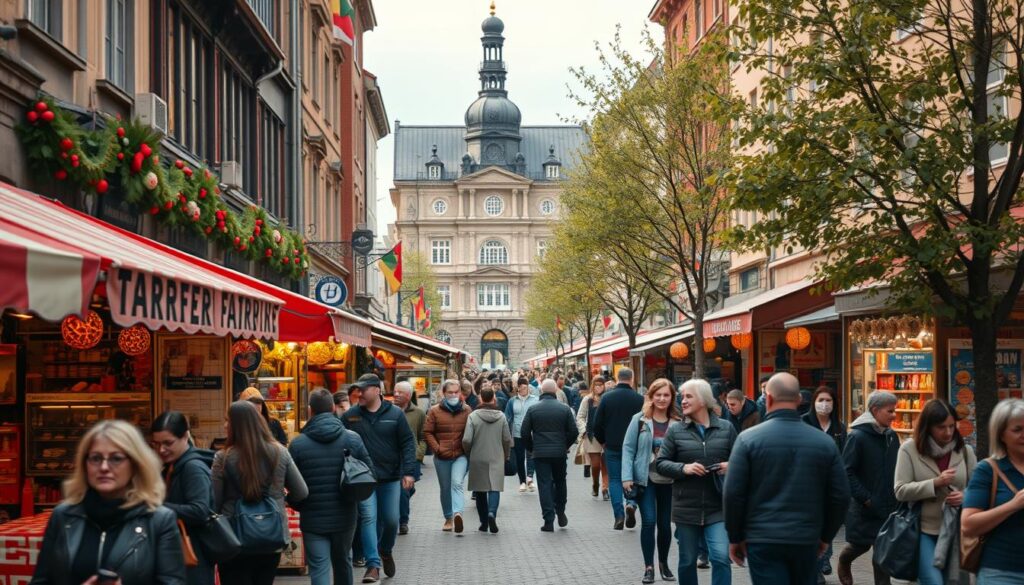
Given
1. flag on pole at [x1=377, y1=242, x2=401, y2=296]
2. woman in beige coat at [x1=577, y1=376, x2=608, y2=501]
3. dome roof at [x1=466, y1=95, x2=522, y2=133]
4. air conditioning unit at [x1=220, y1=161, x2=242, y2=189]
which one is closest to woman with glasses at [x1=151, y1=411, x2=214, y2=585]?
woman in beige coat at [x1=577, y1=376, x2=608, y2=501]

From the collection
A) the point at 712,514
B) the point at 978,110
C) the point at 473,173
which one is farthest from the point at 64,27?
the point at 473,173

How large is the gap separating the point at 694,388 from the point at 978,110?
4760mm

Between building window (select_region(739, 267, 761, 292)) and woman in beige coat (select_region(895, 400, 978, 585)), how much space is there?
28.2m

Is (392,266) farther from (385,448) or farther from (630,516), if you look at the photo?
(385,448)

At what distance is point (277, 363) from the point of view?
61.2 feet

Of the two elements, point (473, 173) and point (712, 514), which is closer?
point (712, 514)

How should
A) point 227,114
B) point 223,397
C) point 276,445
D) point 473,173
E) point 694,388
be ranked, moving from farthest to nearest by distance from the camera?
point 473,173, point 227,114, point 223,397, point 694,388, point 276,445

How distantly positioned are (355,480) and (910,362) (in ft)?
32.7

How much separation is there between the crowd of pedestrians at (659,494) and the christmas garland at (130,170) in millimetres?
2558

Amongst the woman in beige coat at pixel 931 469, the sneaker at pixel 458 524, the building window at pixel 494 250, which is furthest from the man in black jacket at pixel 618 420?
the building window at pixel 494 250

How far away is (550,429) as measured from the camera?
16.1 m

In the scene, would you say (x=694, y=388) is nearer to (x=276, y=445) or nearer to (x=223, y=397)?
(x=276, y=445)

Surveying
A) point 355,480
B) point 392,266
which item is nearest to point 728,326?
point 355,480

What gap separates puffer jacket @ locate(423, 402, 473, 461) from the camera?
1573 centimetres
